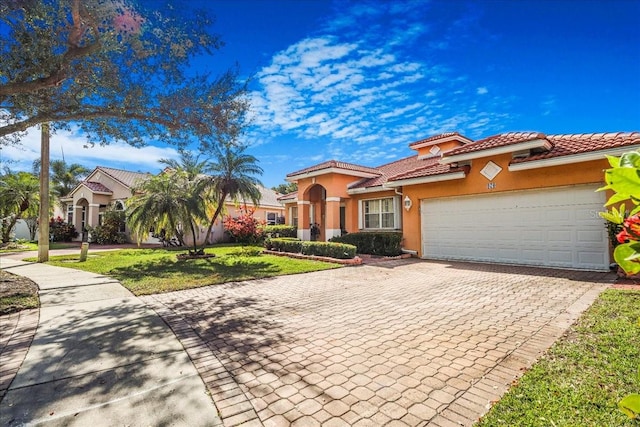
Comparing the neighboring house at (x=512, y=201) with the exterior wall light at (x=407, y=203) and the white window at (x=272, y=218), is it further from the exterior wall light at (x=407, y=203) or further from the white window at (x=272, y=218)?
the white window at (x=272, y=218)

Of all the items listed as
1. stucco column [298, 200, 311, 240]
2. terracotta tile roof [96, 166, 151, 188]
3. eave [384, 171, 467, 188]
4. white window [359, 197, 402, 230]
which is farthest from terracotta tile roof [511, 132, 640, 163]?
terracotta tile roof [96, 166, 151, 188]

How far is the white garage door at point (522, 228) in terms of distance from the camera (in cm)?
1018

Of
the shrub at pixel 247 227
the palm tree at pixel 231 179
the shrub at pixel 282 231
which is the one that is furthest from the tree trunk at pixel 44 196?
the shrub at pixel 282 231

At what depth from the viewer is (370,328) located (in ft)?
17.6

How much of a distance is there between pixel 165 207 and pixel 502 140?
1438cm

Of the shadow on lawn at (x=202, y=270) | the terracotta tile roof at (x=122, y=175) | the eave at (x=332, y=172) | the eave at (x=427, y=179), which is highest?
the terracotta tile roof at (x=122, y=175)

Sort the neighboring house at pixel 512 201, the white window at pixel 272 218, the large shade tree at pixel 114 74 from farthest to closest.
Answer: the white window at pixel 272 218, the neighboring house at pixel 512 201, the large shade tree at pixel 114 74

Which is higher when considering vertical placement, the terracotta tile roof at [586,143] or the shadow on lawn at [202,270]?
the terracotta tile roof at [586,143]

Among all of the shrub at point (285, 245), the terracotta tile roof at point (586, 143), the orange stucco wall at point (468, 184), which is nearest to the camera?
the terracotta tile roof at point (586, 143)

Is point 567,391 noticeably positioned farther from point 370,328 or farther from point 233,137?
point 233,137

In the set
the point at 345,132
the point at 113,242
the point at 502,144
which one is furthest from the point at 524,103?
the point at 113,242

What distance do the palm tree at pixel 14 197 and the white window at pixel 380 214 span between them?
26137 mm

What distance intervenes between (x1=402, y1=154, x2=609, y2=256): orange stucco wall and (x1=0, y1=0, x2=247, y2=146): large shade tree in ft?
29.2

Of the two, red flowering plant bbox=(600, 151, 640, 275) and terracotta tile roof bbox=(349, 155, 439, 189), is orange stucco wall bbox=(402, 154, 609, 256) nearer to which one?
terracotta tile roof bbox=(349, 155, 439, 189)
